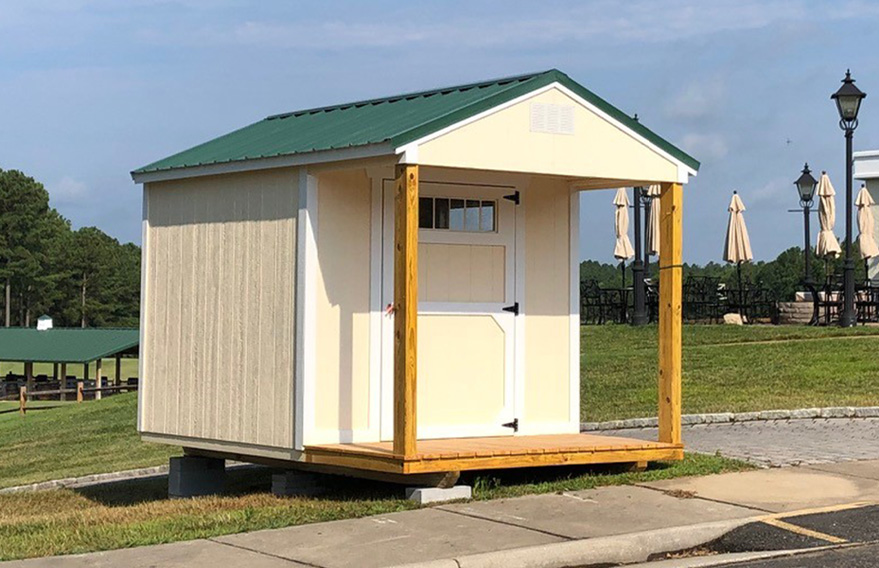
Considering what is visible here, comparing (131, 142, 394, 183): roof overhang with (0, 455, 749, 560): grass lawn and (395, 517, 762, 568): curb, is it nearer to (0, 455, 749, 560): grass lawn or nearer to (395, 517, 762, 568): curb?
(0, 455, 749, 560): grass lawn

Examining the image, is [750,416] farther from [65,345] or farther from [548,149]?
[65,345]

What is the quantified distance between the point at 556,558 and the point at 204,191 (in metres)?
5.45

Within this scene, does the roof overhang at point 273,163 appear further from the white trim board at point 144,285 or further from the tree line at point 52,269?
the tree line at point 52,269

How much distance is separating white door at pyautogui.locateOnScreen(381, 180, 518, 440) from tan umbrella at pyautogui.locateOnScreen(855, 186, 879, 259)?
835 inches

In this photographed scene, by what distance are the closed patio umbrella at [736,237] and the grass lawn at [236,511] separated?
840 inches

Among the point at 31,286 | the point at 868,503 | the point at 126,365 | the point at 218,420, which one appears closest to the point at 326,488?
the point at 218,420

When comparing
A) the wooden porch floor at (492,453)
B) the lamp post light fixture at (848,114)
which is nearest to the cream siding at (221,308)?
the wooden porch floor at (492,453)

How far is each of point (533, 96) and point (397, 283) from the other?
6.76 feet

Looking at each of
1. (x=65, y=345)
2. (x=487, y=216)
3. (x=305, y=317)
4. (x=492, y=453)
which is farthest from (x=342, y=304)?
(x=65, y=345)

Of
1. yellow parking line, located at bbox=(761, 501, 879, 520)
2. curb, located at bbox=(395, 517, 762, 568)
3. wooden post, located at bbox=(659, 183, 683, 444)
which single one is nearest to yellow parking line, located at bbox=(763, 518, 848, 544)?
yellow parking line, located at bbox=(761, 501, 879, 520)

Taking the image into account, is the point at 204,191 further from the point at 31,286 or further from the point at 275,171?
the point at 31,286

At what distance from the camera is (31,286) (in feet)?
364

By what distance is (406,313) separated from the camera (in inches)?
392

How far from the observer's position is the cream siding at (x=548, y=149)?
10508 millimetres
